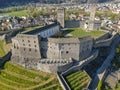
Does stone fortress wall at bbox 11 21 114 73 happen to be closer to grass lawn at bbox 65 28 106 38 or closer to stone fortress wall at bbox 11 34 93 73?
stone fortress wall at bbox 11 34 93 73

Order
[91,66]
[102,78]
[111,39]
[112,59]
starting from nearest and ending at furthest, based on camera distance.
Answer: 1. [102,78]
2. [91,66]
3. [112,59]
4. [111,39]

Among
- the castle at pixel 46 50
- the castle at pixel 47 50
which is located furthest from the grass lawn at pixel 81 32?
the castle at pixel 46 50

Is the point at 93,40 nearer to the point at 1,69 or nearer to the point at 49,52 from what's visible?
the point at 49,52

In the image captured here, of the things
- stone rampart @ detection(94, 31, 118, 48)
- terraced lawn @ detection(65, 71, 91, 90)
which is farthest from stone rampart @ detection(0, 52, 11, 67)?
stone rampart @ detection(94, 31, 118, 48)

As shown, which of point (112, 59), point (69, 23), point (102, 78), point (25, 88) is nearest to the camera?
point (25, 88)

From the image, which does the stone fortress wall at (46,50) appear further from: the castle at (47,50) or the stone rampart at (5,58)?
the stone rampart at (5,58)

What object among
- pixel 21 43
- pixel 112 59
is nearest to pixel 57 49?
pixel 21 43

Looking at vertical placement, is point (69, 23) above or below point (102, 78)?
above
